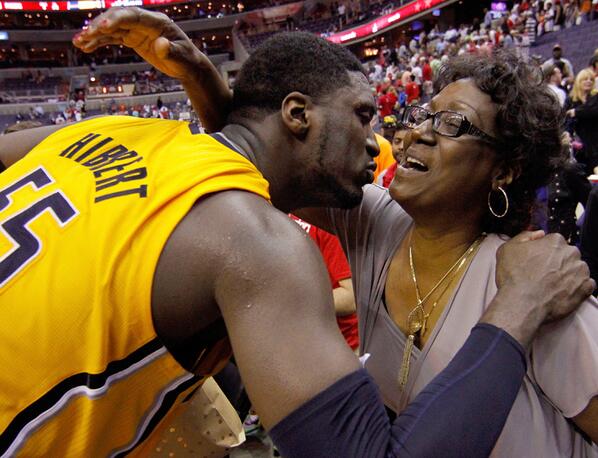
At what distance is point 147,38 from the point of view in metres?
1.57

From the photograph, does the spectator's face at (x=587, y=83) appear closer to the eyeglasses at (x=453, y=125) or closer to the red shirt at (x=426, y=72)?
the eyeglasses at (x=453, y=125)

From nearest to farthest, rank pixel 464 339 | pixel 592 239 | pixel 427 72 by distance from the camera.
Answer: pixel 464 339, pixel 592 239, pixel 427 72

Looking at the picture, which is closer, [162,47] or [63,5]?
[162,47]

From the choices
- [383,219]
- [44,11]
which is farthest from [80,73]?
[383,219]

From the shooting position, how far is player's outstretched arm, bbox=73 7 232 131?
1427 millimetres

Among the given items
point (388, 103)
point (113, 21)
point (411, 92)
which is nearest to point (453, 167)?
point (113, 21)

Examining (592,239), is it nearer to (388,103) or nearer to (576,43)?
(388,103)

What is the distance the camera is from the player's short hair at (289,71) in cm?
148

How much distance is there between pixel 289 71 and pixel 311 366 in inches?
35.2

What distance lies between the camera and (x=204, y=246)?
1051 mm

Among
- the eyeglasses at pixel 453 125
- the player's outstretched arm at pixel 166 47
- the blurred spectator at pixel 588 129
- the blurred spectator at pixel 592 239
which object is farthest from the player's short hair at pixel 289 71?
the blurred spectator at pixel 588 129

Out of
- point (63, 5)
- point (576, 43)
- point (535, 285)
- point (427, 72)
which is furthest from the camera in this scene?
point (63, 5)

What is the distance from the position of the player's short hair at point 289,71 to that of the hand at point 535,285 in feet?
2.14

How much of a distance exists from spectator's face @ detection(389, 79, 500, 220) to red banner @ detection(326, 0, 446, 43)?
22.3 meters
